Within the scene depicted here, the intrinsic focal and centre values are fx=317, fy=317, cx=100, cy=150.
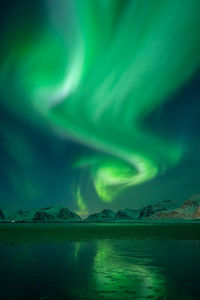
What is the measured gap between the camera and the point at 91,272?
24.9 metres

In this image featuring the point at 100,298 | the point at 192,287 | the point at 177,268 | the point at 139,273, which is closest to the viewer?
the point at 100,298

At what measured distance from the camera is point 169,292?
719 inches

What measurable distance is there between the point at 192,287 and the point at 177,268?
7.98 m

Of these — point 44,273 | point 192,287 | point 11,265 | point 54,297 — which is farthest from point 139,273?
point 11,265

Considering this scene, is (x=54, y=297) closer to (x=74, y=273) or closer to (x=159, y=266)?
(x=74, y=273)

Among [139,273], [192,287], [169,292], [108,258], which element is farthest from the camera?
[108,258]

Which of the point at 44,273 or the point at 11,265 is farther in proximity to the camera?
the point at 11,265

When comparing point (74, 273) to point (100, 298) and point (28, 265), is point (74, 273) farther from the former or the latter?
point (100, 298)

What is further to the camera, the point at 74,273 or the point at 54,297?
the point at 74,273

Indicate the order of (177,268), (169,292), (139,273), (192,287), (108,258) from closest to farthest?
(169,292), (192,287), (139,273), (177,268), (108,258)

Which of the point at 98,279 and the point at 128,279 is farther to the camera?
the point at 98,279

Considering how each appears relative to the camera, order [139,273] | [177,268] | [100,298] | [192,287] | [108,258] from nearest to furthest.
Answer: [100,298], [192,287], [139,273], [177,268], [108,258]

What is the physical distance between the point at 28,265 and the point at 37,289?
1020 cm

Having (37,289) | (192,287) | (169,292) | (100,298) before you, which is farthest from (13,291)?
(192,287)
